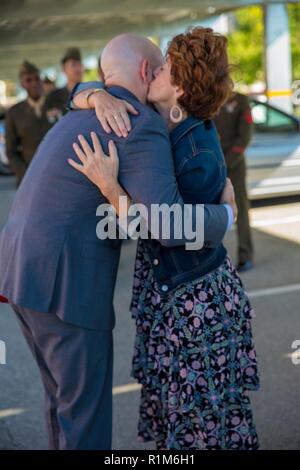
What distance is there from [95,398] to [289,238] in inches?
235

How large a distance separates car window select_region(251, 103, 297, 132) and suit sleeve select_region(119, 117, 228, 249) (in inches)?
330

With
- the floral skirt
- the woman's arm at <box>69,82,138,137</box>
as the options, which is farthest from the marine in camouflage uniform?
the woman's arm at <box>69,82,138,137</box>

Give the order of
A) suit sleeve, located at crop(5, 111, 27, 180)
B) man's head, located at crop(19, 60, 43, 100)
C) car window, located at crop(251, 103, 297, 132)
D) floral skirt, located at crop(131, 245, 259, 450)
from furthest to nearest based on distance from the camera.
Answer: car window, located at crop(251, 103, 297, 132) < man's head, located at crop(19, 60, 43, 100) < suit sleeve, located at crop(5, 111, 27, 180) < floral skirt, located at crop(131, 245, 259, 450)

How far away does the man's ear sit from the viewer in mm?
2758

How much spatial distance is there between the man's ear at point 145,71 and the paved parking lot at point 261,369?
1.86 metres

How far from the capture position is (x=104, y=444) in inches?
114

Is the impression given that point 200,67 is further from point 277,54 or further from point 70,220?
point 277,54

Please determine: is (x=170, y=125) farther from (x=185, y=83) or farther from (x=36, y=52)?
(x=36, y=52)

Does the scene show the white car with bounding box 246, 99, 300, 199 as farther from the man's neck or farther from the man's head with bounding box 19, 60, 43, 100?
the man's neck

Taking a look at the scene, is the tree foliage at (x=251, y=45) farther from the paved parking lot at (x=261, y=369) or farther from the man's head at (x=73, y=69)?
the paved parking lot at (x=261, y=369)

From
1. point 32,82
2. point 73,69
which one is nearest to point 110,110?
point 73,69

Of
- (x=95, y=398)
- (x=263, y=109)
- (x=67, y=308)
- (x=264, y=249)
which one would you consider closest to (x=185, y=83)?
(x=67, y=308)

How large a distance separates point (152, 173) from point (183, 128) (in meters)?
0.29

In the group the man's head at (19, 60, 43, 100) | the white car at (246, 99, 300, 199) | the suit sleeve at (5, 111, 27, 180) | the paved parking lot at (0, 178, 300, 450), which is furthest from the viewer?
the white car at (246, 99, 300, 199)
